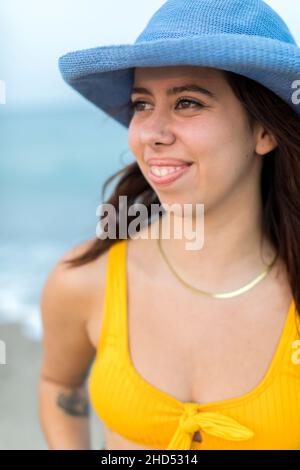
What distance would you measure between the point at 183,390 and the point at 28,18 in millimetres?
9663

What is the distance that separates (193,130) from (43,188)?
8539 mm

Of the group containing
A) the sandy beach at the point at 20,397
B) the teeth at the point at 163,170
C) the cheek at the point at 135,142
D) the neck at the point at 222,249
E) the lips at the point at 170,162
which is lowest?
the sandy beach at the point at 20,397

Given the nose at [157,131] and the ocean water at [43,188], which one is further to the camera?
the ocean water at [43,188]

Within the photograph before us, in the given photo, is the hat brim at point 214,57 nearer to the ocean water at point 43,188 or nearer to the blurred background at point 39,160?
the blurred background at point 39,160

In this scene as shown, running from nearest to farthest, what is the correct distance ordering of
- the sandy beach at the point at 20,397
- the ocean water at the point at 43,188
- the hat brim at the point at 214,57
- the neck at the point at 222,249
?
the hat brim at the point at 214,57
the neck at the point at 222,249
the sandy beach at the point at 20,397
the ocean water at the point at 43,188

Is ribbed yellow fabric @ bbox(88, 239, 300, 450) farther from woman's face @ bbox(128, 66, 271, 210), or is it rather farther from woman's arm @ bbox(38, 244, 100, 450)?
woman's face @ bbox(128, 66, 271, 210)

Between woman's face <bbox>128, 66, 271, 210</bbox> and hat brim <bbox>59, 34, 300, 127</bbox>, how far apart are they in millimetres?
114

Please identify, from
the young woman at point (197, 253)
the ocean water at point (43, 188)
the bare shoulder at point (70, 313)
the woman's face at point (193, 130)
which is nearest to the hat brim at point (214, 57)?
the young woman at point (197, 253)

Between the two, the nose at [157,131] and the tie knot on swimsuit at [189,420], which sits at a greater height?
the nose at [157,131]

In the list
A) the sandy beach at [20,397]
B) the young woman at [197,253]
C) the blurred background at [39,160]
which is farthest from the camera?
the blurred background at [39,160]

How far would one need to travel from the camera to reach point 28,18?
34.9 feet

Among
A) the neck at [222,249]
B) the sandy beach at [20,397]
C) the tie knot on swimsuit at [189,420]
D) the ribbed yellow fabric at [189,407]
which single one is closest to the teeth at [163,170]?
the neck at [222,249]

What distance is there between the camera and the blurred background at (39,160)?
494 centimetres
